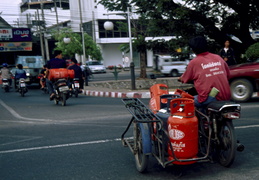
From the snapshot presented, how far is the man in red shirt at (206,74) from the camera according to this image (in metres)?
4.16

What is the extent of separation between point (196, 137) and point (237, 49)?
13381mm

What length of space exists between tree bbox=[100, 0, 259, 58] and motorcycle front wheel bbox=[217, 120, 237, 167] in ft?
39.1

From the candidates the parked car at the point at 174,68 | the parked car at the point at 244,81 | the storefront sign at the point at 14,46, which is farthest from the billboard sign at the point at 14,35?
the parked car at the point at 244,81

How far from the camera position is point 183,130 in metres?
3.63

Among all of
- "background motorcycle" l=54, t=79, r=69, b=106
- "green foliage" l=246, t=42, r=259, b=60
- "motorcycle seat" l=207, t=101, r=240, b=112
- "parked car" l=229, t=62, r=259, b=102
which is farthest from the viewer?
"green foliage" l=246, t=42, r=259, b=60

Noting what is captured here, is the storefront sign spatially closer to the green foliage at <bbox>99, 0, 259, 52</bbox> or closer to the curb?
the green foliage at <bbox>99, 0, 259, 52</bbox>

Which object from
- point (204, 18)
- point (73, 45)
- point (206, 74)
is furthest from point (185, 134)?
point (73, 45)

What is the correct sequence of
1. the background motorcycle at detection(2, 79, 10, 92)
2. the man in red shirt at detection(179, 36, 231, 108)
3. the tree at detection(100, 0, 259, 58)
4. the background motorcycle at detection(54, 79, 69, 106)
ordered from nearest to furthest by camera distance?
the man in red shirt at detection(179, 36, 231, 108) < the background motorcycle at detection(54, 79, 69, 106) < the tree at detection(100, 0, 259, 58) < the background motorcycle at detection(2, 79, 10, 92)

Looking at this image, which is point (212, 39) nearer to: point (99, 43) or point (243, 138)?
point (243, 138)

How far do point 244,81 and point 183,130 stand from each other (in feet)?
22.8

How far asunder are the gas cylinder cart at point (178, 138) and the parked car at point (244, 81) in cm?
609

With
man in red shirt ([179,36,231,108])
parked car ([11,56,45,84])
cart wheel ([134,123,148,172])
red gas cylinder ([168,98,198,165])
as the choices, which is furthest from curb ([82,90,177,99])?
red gas cylinder ([168,98,198,165])

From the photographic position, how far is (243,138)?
5461mm

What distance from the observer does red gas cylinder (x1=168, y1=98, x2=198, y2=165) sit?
3636mm
